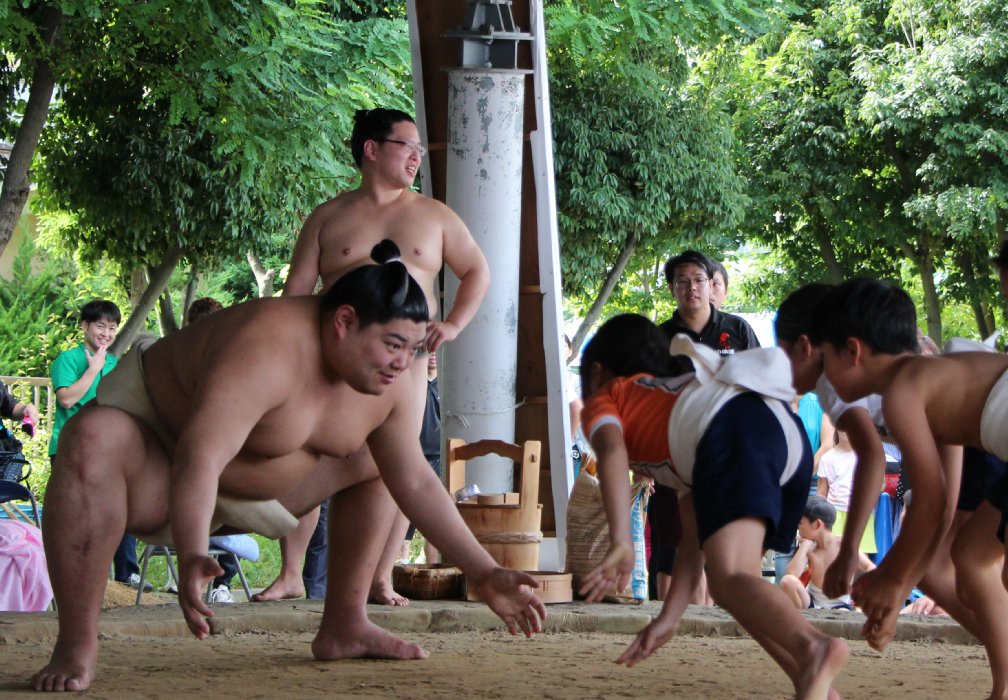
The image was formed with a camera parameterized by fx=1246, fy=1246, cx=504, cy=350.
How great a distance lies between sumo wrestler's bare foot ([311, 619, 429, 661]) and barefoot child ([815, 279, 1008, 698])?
1205mm

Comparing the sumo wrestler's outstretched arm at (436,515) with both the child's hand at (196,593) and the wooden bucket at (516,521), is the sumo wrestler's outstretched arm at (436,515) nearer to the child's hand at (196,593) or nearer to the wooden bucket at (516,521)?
the child's hand at (196,593)

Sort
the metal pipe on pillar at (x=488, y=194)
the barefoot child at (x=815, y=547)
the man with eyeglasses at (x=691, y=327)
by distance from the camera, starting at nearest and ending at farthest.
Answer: the man with eyeglasses at (x=691, y=327) < the metal pipe on pillar at (x=488, y=194) < the barefoot child at (x=815, y=547)

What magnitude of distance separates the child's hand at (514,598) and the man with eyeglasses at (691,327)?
2.19 m

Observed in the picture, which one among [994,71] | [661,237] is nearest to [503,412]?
[661,237]

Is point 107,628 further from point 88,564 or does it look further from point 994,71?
point 994,71

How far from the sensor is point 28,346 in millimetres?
17547

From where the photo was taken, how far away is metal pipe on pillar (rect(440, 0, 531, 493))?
5.10 meters

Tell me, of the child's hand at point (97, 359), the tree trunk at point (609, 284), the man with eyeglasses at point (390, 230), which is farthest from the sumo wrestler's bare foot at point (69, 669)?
the tree trunk at point (609, 284)

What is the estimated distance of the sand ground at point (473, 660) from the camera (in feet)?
9.30

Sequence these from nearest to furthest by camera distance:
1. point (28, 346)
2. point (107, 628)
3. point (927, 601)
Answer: point (107, 628)
point (927, 601)
point (28, 346)

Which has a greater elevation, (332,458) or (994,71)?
(994,71)

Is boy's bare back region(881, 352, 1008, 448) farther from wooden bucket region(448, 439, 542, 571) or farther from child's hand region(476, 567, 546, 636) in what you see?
wooden bucket region(448, 439, 542, 571)

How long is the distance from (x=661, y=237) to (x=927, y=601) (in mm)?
10027

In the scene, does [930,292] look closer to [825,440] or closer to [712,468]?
[825,440]
